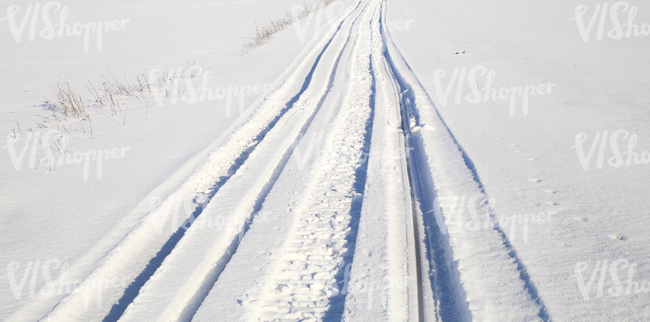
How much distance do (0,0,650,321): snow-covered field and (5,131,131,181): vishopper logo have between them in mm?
36

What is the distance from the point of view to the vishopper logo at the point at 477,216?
A: 2.77 metres

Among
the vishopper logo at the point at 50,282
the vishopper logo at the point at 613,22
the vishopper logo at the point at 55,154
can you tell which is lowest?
the vishopper logo at the point at 50,282

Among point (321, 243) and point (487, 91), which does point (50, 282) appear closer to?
point (321, 243)

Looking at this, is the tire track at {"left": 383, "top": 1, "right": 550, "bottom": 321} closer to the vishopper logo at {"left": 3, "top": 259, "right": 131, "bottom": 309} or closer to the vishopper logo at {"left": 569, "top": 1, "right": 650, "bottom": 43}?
the vishopper logo at {"left": 3, "top": 259, "right": 131, "bottom": 309}

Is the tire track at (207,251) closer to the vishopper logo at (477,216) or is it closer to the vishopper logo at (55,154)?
the vishopper logo at (477,216)

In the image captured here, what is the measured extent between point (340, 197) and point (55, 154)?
4.02 metres

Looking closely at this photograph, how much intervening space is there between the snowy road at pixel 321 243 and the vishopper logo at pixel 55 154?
1471mm

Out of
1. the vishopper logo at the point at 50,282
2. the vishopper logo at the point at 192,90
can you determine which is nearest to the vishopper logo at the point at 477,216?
the vishopper logo at the point at 50,282

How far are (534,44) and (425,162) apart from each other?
8.41 metres

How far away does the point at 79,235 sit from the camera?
2990mm

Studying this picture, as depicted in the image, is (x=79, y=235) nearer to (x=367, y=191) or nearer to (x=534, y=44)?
(x=367, y=191)

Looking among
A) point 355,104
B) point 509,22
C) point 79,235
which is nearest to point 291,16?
point 509,22

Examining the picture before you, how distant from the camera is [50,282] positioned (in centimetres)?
249

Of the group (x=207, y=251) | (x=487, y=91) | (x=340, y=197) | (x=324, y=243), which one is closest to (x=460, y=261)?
(x=324, y=243)
